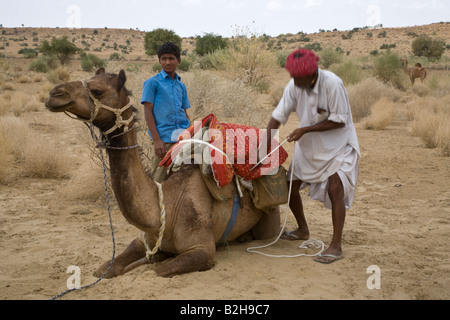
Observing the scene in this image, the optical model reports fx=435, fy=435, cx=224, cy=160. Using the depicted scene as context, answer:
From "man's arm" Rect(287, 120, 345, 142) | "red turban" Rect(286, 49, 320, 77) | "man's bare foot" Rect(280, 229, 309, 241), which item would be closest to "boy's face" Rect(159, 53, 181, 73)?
"red turban" Rect(286, 49, 320, 77)

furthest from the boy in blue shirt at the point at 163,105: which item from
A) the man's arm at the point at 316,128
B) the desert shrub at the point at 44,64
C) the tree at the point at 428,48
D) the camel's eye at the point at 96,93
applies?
the tree at the point at 428,48

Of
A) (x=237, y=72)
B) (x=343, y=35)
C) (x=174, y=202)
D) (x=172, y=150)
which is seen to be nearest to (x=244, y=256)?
(x=174, y=202)

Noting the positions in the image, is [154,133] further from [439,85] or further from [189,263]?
[439,85]

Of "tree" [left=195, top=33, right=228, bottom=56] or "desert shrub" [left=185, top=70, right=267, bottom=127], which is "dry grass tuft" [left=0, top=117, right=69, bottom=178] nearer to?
"desert shrub" [left=185, top=70, right=267, bottom=127]

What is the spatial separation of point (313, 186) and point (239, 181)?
77 cm

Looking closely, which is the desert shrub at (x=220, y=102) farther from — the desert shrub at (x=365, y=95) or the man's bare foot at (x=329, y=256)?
the desert shrub at (x=365, y=95)

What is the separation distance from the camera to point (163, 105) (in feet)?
16.3

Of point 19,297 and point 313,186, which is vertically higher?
point 313,186

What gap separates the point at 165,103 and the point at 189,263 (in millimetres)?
1918

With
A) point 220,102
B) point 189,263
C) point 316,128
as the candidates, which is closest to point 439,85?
point 220,102

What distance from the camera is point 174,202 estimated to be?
4121 millimetres

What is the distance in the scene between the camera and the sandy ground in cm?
373

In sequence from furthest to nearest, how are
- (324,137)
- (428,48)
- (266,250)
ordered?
(428,48)
(266,250)
(324,137)

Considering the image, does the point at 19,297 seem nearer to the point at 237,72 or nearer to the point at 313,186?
the point at 313,186
